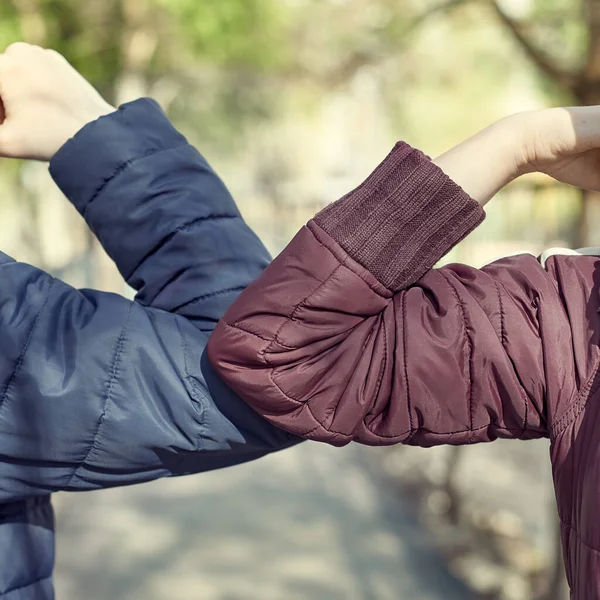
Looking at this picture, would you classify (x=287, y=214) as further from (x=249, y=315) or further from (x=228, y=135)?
(x=249, y=315)

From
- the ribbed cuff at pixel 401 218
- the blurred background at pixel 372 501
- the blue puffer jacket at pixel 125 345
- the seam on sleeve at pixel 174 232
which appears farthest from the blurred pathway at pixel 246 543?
the ribbed cuff at pixel 401 218

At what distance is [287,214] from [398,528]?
12910 millimetres

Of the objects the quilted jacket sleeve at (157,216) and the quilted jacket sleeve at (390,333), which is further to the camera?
the quilted jacket sleeve at (157,216)

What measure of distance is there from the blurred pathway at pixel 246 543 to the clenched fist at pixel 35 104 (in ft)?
9.71

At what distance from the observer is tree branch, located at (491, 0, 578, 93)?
312 cm

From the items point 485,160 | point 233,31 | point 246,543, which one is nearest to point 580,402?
point 485,160

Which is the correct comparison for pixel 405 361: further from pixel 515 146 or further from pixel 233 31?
pixel 233 31

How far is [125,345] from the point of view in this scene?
1.10m

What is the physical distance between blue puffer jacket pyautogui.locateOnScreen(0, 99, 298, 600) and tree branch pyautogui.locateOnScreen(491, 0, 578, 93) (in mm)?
2234

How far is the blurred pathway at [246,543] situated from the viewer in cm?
391

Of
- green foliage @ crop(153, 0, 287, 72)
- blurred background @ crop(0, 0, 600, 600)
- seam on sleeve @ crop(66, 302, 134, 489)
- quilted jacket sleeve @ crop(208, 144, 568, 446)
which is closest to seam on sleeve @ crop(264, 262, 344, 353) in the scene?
quilted jacket sleeve @ crop(208, 144, 568, 446)

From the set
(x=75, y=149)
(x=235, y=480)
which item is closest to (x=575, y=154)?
(x=75, y=149)

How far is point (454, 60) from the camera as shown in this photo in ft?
46.3

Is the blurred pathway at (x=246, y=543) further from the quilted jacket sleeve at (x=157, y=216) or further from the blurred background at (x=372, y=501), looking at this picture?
the quilted jacket sleeve at (x=157, y=216)
